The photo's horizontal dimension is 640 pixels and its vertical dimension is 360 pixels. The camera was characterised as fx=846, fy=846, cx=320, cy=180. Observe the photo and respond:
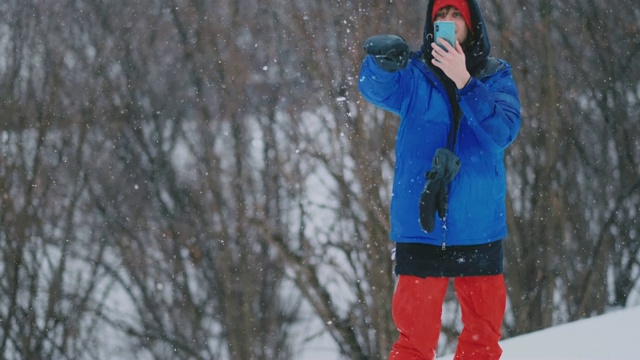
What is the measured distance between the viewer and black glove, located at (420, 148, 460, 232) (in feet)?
6.90

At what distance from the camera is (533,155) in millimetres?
6617

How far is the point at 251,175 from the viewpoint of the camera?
7.20 metres

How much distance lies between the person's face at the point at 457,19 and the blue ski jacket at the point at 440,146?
4 centimetres

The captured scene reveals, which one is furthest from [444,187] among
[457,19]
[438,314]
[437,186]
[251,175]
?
[251,175]

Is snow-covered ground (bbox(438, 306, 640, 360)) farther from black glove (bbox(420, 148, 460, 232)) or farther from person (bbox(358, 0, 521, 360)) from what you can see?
black glove (bbox(420, 148, 460, 232))

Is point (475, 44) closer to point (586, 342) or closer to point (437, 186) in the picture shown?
point (437, 186)

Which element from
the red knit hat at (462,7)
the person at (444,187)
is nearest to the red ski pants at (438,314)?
the person at (444,187)

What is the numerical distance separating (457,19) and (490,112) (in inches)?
12.2

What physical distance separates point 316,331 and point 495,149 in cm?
556

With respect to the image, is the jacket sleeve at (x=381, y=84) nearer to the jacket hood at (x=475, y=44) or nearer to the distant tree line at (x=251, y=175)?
the jacket hood at (x=475, y=44)

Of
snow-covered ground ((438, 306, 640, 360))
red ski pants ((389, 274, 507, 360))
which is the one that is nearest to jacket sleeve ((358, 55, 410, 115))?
red ski pants ((389, 274, 507, 360))

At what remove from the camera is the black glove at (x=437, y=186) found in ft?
6.90

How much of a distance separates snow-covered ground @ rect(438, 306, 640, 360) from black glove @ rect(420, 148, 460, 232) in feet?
3.52

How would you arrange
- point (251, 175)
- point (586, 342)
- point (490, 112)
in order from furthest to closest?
point (251, 175)
point (586, 342)
point (490, 112)
